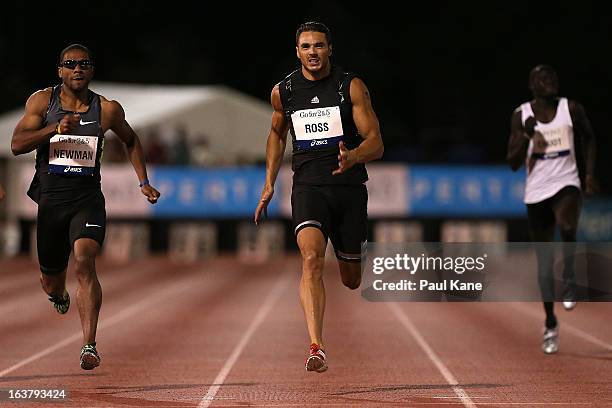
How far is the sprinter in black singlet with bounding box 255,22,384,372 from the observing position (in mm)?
9109

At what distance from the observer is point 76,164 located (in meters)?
9.60

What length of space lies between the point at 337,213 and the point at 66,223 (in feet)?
6.13

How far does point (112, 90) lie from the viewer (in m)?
32.7

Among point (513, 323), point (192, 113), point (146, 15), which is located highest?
point (146, 15)

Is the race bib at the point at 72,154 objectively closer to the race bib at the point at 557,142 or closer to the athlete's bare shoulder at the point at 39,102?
the athlete's bare shoulder at the point at 39,102

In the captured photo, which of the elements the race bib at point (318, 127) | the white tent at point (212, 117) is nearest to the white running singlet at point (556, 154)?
the race bib at point (318, 127)

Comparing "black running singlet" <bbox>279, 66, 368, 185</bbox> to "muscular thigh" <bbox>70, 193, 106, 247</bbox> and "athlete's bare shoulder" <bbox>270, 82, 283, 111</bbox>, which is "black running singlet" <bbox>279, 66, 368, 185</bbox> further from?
"muscular thigh" <bbox>70, 193, 106, 247</bbox>

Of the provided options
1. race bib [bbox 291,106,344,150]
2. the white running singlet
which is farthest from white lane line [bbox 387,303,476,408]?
race bib [bbox 291,106,344,150]

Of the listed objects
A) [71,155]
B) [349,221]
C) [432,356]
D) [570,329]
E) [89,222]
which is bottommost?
[570,329]

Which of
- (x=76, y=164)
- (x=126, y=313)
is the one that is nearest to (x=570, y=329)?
(x=126, y=313)

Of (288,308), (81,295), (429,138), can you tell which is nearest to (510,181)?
(288,308)

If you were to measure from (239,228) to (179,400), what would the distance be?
69.6 feet

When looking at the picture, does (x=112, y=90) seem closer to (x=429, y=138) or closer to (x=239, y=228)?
(x=239, y=228)

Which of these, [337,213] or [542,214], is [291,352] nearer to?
[542,214]
